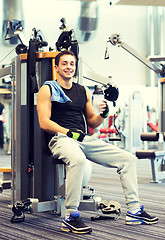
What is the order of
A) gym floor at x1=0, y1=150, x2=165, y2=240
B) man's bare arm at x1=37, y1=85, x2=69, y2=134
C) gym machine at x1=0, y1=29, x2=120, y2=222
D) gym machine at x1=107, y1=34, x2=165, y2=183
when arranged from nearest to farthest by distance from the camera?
gym floor at x1=0, y1=150, x2=165, y2=240
man's bare arm at x1=37, y1=85, x2=69, y2=134
gym machine at x1=0, y1=29, x2=120, y2=222
gym machine at x1=107, y1=34, x2=165, y2=183

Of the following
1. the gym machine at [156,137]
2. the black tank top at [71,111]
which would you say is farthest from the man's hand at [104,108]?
the gym machine at [156,137]

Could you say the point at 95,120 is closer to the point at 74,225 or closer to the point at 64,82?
the point at 64,82

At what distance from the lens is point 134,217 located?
7.89 ft

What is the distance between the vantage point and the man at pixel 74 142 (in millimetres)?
2293

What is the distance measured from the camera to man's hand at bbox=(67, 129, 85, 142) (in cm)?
249

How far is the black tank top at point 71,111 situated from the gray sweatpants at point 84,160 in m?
0.12

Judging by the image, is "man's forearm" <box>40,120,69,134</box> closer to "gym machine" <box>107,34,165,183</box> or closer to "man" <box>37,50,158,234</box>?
"man" <box>37,50,158,234</box>

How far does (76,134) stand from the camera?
2.51m

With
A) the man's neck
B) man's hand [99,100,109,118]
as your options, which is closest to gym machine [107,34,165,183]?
the man's neck

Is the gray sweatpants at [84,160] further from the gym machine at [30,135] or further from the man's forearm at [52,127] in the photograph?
the gym machine at [30,135]

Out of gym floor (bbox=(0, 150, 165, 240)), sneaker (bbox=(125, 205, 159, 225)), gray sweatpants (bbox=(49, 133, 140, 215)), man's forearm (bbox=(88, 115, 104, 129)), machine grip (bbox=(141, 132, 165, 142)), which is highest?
man's forearm (bbox=(88, 115, 104, 129))

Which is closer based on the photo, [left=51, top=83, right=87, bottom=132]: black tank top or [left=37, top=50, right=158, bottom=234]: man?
[left=37, top=50, right=158, bottom=234]: man

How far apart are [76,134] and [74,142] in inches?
2.0

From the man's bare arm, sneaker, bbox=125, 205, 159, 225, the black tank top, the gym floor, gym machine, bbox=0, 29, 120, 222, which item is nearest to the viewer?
the gym floor
